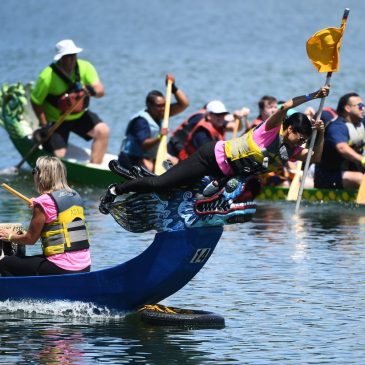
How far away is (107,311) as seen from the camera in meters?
11.7

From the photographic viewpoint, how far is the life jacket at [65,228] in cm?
1149

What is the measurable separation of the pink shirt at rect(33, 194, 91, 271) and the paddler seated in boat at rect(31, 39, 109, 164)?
8.69 metres

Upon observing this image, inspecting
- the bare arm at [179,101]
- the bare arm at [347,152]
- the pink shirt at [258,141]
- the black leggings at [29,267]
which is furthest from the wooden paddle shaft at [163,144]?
the pink shirt at [258,141]

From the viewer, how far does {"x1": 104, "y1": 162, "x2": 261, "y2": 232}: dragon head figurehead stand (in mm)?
11086

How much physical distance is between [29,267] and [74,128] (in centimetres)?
937

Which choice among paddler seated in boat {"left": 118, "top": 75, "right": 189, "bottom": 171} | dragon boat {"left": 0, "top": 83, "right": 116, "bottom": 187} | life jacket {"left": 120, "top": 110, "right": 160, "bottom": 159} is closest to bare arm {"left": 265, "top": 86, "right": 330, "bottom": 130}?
paddler seated in boat {"left": 118, "top": 75, "right": 189, "bottom": 171}

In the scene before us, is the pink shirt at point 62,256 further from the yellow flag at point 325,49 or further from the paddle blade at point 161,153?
the paddle blade at point 161,153

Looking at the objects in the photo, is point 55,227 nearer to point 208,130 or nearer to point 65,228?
point 65,228

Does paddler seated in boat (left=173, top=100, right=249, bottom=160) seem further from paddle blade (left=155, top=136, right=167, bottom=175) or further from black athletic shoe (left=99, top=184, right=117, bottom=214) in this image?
black athletic shoe (left=99, top=184, right=117, bottom=214)

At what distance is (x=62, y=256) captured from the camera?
457 inches

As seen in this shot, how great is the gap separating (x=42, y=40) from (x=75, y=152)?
29.0 meters

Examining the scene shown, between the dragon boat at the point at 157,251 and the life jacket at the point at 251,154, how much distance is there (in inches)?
4.5

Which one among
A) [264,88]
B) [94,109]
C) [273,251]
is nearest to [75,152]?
[273,251]

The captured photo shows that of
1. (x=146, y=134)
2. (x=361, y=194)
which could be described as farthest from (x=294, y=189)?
(x=146, y=134)
